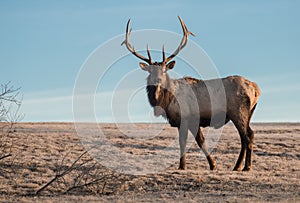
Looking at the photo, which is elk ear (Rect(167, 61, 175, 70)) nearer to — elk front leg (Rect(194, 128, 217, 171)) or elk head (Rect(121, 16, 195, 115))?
elk head (Rect(121, 16, 195, 115))

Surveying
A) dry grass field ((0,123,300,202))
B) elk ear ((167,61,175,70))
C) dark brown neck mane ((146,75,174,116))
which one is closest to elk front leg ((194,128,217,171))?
dry grass field ((0,123,300,202))

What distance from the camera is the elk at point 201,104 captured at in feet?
48.0

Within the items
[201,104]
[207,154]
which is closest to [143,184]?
[207,154]

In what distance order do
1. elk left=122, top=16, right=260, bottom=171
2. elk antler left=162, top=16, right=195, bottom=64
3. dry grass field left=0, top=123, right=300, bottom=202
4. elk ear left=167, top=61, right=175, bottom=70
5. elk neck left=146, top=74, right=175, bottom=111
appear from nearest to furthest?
dry grass field left=0, top=123, right=300, bottom=202 → elk neck left=146, top=74, right=175, bottom=111 → elk left=122, top=16, right=260, bottom=171 → elk ear left=167, top=61, right=175, bottom=70 → elk antler left=162, top=16, right=195, bottom=64

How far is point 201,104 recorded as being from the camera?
15094 mm

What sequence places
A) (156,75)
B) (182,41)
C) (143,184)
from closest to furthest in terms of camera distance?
(143,184)
(156,75)
(182,41)

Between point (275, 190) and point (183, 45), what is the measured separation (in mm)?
6099

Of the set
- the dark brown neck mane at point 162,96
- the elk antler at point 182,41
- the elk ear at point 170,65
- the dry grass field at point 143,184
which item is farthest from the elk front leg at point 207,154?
the elk antler at point 182,41

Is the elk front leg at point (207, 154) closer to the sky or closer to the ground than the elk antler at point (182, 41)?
closer to the ground

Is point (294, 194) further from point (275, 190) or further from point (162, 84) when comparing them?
point (162, 84)

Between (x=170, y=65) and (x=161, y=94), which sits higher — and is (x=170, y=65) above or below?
above

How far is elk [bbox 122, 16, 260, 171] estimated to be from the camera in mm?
14633

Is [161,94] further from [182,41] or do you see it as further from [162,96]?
[182,41]

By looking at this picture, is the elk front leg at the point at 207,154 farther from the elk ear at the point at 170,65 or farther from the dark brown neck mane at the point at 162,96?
the elk ear at the point at 170,65
